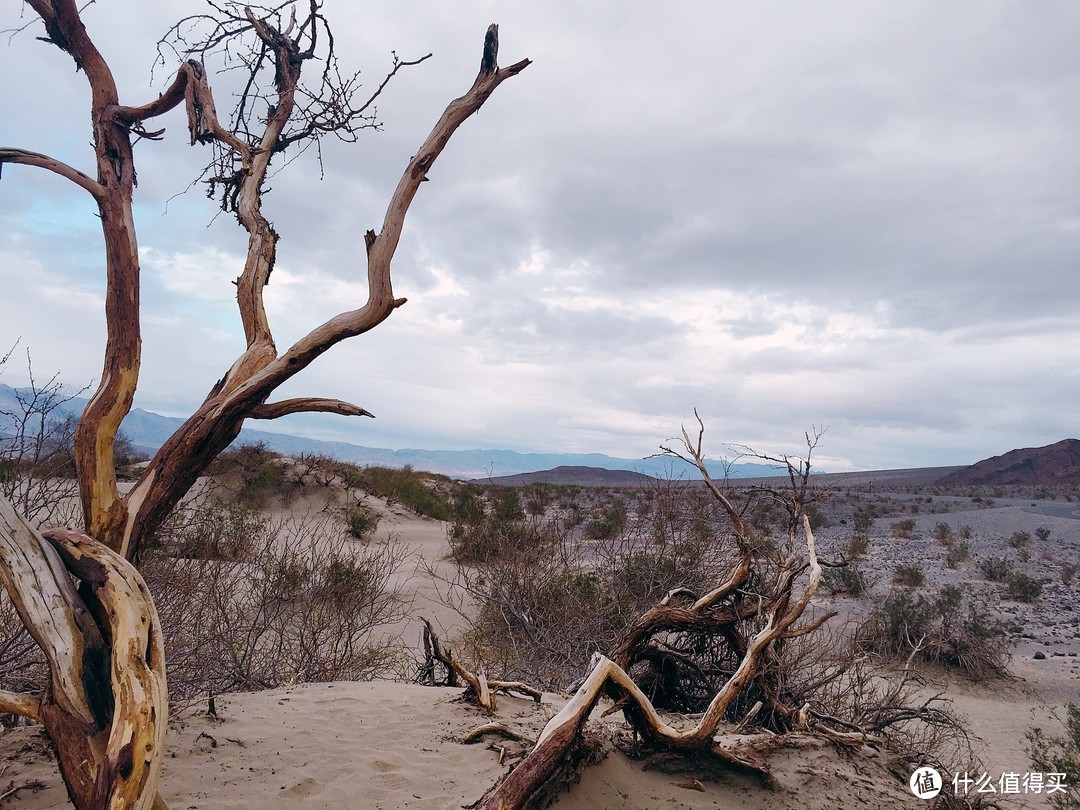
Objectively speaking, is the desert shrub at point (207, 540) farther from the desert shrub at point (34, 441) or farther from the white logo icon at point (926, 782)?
the white logo icon at point (926, 782)

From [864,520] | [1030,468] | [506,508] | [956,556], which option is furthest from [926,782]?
[1030,468]

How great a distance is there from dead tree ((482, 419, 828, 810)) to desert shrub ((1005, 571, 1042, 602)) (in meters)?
9.98

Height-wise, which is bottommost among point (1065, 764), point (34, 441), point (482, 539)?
point (1065, 764)

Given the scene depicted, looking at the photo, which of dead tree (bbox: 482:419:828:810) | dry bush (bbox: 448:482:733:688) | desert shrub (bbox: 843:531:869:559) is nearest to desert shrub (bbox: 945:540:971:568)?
desert shrub (bbox: 843:531:869:559)

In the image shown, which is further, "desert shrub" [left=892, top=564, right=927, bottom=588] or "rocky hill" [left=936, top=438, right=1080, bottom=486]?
"rocky hill" [left=936, top=438, right=1080, bottom=486]

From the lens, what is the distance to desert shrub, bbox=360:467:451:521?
23.2 metres

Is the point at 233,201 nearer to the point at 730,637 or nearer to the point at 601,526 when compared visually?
the point at 730,637

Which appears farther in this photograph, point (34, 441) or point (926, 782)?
point (34, 441)

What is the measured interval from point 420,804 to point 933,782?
3205mm

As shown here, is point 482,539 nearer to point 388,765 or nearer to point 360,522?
point 360,522

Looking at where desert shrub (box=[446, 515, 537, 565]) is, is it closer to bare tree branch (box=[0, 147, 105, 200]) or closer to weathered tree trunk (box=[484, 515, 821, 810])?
weathered tree trunk (box=[484, 515, 821, 810])

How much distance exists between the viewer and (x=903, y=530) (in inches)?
844

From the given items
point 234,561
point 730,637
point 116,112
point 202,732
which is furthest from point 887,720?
point 234,561

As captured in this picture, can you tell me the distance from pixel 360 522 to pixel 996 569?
1544 cm
